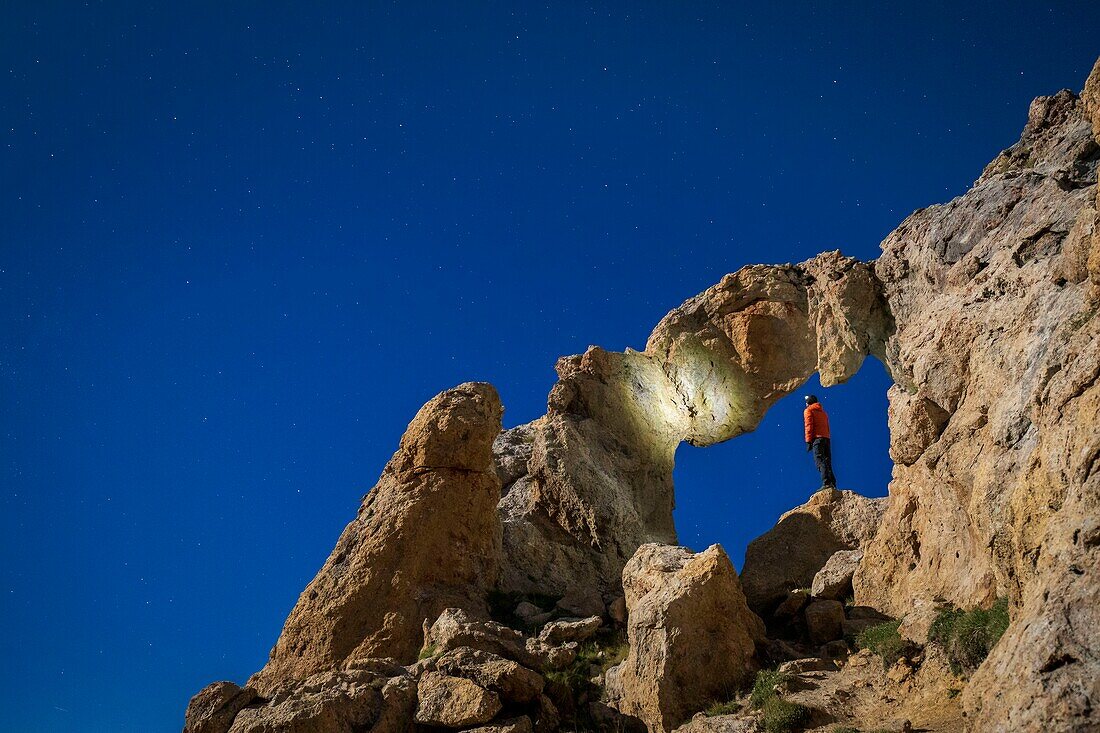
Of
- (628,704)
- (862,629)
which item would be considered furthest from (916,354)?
(628,704)

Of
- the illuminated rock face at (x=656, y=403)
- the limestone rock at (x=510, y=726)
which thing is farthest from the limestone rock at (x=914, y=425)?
the limestone rock at (x=510, y=726)

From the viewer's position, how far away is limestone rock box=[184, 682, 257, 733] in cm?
1091

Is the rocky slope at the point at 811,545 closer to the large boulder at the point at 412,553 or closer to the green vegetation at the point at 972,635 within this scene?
the large boulder at the point at 412,553

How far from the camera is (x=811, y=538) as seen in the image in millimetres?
17797

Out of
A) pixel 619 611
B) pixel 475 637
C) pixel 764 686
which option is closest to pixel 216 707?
pixel 475 637

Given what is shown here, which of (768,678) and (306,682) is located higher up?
(306,682)

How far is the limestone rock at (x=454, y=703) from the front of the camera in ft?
34.2

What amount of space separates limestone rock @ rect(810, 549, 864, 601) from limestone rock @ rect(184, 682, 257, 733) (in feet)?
33.3

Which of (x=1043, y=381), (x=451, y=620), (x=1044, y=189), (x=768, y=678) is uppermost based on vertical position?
(x=1044, y=189)

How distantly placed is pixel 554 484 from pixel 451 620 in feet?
23.6

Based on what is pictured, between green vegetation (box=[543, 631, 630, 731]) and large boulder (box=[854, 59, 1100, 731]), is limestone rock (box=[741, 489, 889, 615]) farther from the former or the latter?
green vegetation (box=[543, 631, 630, 731])

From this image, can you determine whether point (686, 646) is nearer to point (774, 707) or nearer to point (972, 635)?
point (774, 707)

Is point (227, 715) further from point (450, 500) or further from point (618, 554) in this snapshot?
point (618, 554)

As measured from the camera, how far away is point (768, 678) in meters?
10.8
